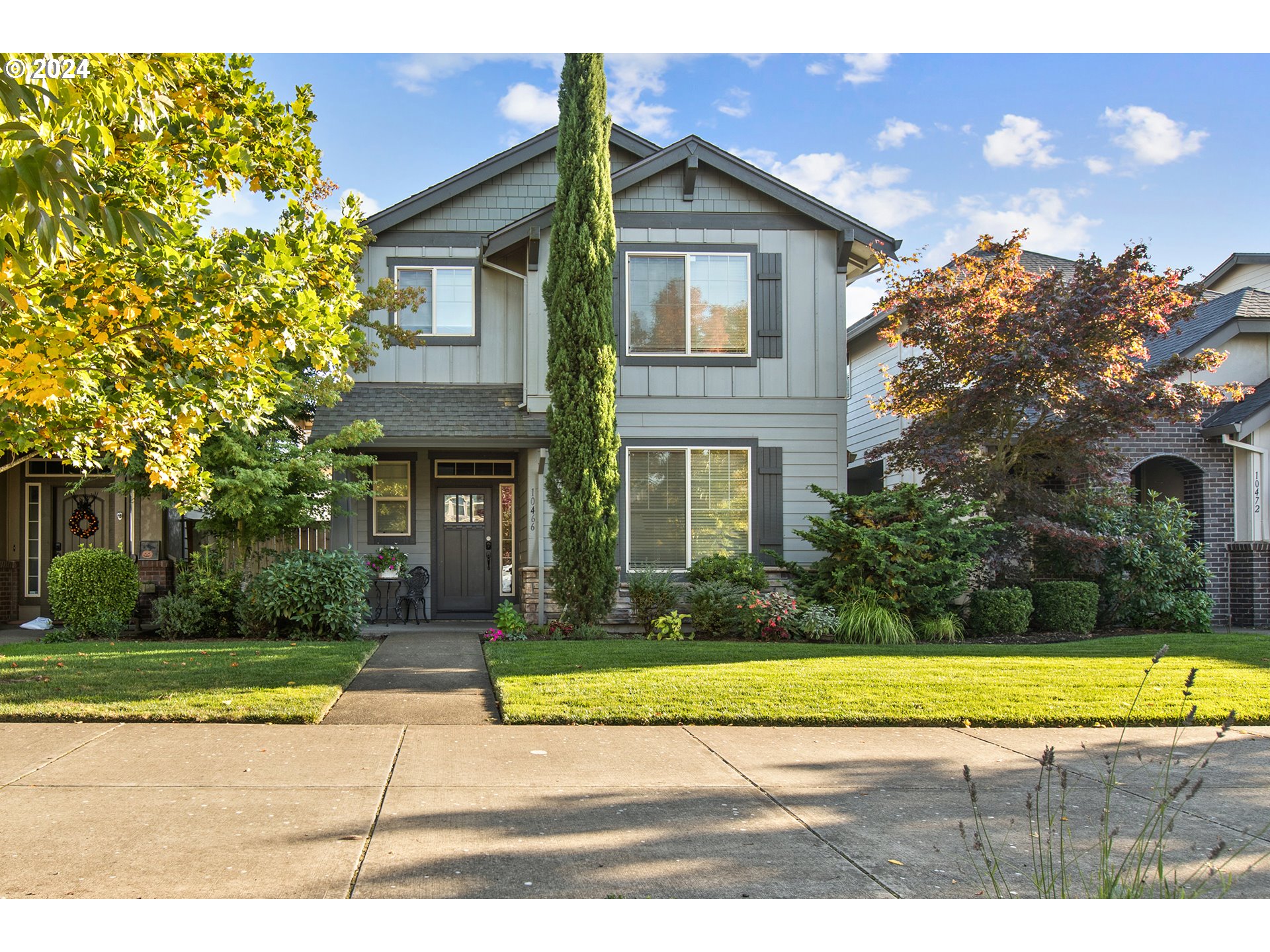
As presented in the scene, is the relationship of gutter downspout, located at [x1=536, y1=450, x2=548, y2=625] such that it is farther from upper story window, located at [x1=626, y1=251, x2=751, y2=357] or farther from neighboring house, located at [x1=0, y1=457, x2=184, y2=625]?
neighboring house, located at [x1=0, y1=457, x2=184, y2=625]

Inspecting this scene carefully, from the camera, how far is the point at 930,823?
4602 millimetres

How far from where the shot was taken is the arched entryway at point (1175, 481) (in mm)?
15055

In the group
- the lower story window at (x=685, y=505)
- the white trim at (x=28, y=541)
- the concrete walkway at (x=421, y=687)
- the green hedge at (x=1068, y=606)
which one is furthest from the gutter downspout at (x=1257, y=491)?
the white trim at (x=28, y=541)

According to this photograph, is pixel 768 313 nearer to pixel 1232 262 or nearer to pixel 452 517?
pixel 452 517

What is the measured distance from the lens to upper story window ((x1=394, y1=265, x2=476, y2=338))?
14.3 meters

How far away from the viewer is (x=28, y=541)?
1490 centimetres

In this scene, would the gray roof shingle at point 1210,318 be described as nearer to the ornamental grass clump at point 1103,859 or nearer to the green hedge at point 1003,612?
the green hedge at point 1003,612

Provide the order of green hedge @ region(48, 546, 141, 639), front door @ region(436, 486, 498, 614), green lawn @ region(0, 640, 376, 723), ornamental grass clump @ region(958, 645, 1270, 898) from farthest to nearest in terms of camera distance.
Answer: front door @ region(436, 486, 498, 614) → green hedge @ region(48, 546, 141, 639) → green lawn @ region(0, 640, 376, 723) → ornamental grass clump @ region(958, 645, 1270, 898)

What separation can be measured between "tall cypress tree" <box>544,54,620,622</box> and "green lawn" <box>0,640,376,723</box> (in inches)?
112

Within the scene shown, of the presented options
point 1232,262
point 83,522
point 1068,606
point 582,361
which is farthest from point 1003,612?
point 83,522

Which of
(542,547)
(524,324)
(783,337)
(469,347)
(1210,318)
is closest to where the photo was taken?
(542,547)

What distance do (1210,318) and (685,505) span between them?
968 cm

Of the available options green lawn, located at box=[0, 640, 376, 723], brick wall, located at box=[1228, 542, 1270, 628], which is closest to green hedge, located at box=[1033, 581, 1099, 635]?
brick wall, located at box=[1228, 542, 1270, 628]

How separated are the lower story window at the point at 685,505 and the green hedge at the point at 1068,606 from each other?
3.99 metres
